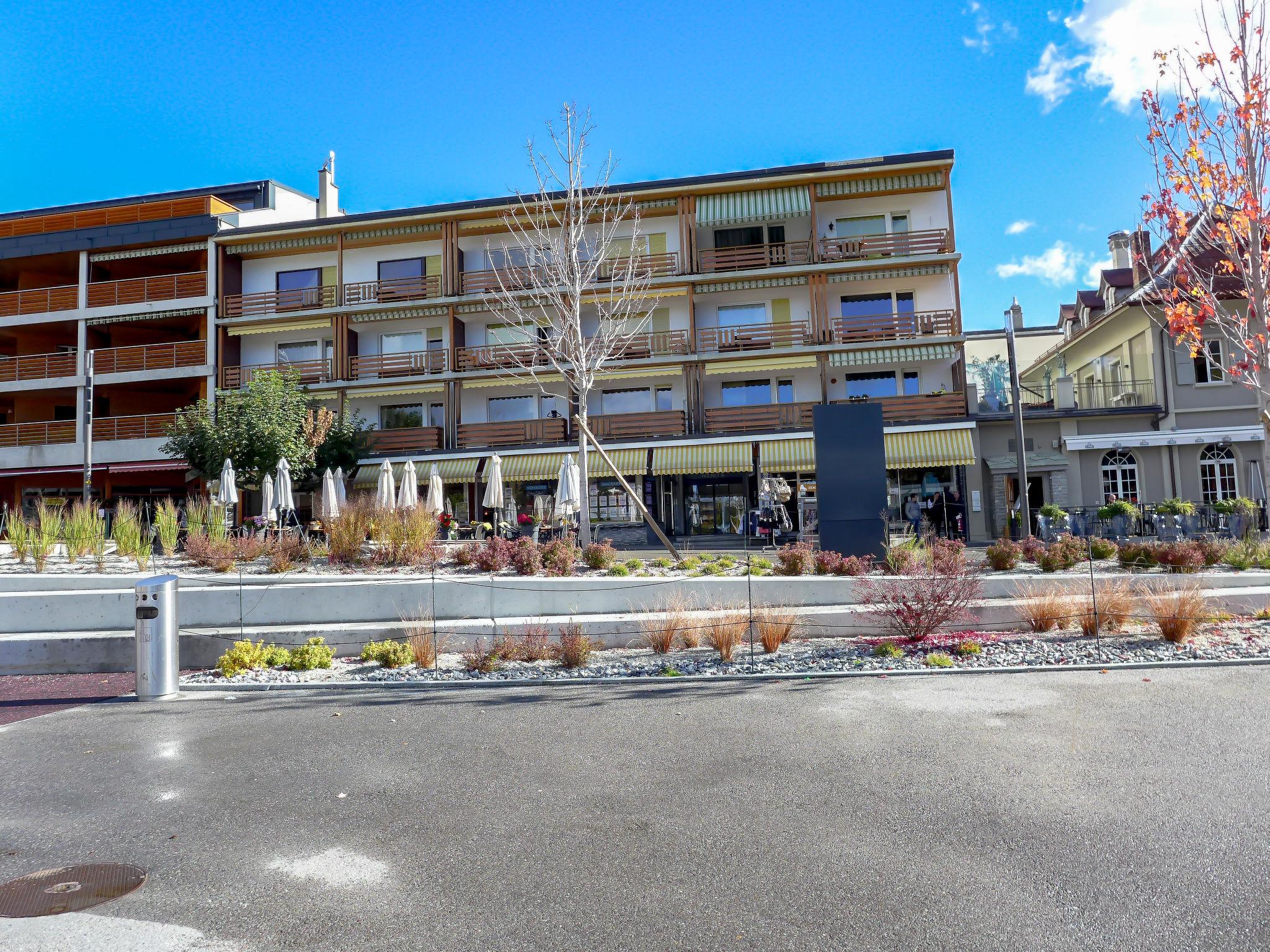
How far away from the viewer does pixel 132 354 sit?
108 ft

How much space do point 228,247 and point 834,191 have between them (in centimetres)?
2327

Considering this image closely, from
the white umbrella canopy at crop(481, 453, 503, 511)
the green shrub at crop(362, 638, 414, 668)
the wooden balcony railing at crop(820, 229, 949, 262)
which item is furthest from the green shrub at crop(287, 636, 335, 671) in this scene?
the wooden balcony railing at crop(820, 229, 949, 262)

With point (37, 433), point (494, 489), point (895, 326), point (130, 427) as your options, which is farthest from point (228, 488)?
point (895, 326)

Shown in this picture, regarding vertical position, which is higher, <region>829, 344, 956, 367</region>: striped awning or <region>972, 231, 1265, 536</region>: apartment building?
A: <region>829, 344, 956, 367</region>: striped awning

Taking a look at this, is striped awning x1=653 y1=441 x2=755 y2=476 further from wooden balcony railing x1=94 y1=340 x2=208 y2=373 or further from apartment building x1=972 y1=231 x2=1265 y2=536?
wooden balcony railing x1=94 y1=340 x2=208 y2=373

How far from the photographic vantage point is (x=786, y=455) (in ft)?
90.6

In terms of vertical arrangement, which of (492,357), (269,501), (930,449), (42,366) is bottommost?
(269,501)

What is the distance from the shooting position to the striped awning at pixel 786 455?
27.3m

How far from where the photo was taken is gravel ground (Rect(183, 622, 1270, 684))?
8.81 meters

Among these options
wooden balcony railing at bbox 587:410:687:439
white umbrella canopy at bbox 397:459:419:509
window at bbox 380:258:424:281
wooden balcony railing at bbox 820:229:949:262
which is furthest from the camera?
window at bbox 380:258:424:281

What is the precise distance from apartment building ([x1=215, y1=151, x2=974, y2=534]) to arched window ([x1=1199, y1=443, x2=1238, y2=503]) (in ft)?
25.9

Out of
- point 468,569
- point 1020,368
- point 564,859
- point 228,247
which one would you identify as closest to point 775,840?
point 564,859

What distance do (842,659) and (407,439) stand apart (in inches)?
978

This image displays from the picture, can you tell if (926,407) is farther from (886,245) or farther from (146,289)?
(146,289)
